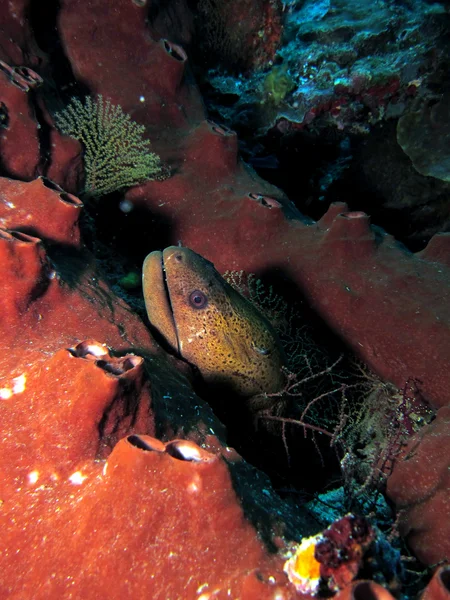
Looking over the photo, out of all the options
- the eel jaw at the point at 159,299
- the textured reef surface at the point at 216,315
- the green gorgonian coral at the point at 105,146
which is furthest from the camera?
the green gorgonian coral at the point at 105,146

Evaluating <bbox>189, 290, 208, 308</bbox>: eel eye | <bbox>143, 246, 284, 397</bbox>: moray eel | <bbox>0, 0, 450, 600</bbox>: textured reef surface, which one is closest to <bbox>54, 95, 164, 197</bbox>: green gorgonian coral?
<bbox>0, 0, 450, 600</bbox>: textured reef surface

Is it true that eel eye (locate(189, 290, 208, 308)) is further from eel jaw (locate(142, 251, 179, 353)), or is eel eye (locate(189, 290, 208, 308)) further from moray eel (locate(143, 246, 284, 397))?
eel jaw (locate(142, 251, 179, 353))

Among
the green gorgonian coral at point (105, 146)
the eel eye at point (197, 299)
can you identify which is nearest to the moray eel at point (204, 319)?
the eel eye at point (197, 299)

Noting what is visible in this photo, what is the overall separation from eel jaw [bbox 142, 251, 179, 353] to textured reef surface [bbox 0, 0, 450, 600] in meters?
0.02

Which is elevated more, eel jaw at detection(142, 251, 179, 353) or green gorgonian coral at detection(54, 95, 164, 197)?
green gorgonian coral at detection(54, 95, 164, 197)

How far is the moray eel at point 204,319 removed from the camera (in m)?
3.36

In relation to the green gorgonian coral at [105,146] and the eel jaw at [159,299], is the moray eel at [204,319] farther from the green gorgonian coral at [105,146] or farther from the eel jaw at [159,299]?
the green gorgonian coral at [105,146]

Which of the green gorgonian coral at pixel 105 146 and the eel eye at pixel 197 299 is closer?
the eel eye at pixel 197 299

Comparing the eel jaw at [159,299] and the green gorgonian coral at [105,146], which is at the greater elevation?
the green gorgonian coral at [105,146]

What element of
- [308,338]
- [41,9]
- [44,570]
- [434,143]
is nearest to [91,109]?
[41,9]

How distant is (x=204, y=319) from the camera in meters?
3.40

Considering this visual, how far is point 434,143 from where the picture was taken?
6.31m

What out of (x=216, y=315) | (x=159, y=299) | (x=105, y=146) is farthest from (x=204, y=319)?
(x=105, y=146)

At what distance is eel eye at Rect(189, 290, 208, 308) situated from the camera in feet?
11.0
